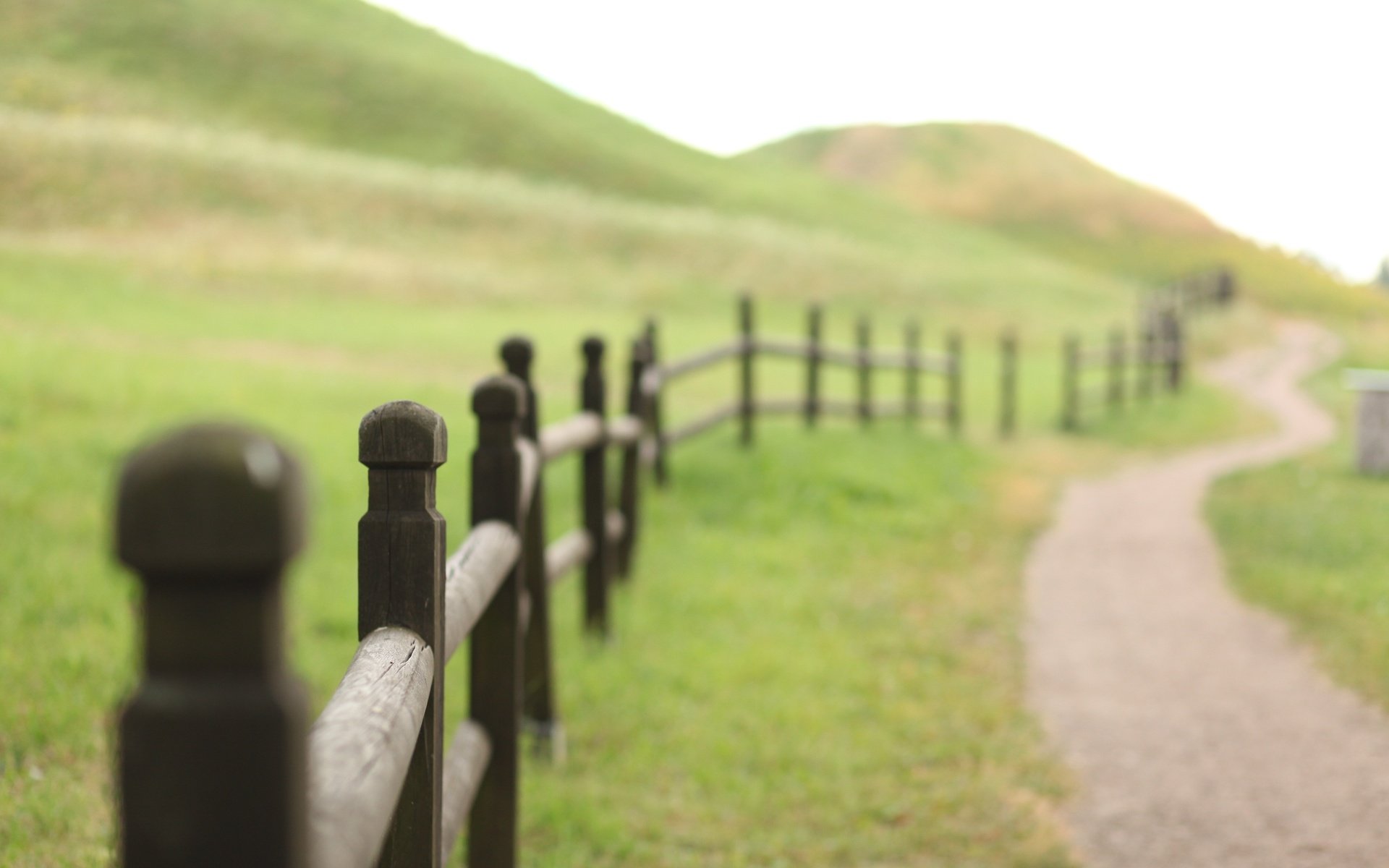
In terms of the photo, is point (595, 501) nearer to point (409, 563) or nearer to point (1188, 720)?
point (1188, 720)

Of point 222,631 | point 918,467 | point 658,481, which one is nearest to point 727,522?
point 658,481

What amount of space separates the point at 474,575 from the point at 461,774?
21.8 inches

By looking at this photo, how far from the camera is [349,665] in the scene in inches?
87.9

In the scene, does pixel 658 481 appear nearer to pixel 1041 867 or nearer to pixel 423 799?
pixel 1041 867

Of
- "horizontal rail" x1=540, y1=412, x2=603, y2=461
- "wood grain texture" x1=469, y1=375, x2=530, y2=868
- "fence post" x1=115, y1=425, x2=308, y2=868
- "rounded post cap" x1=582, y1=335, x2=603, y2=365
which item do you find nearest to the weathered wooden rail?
"rounded post cap" x1=582, y1=335, x2=603, y2=365

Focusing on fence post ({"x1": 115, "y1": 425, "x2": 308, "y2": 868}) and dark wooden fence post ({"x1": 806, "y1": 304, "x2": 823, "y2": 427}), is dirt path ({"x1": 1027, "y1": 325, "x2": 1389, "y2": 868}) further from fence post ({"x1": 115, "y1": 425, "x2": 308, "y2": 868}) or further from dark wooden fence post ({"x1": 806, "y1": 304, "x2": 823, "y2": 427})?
dark wooden fence post ({"x1": 806, "y1": 304, "x2": 823, "y2": 427})

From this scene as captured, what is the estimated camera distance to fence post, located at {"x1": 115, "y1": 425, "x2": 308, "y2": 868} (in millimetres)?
862

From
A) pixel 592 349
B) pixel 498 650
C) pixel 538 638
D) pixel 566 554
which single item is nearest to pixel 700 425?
pixel 592 349

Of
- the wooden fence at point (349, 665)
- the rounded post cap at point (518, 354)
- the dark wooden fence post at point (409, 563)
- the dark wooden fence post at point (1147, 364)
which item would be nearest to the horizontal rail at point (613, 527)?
the wooden fence at point (349, 665)

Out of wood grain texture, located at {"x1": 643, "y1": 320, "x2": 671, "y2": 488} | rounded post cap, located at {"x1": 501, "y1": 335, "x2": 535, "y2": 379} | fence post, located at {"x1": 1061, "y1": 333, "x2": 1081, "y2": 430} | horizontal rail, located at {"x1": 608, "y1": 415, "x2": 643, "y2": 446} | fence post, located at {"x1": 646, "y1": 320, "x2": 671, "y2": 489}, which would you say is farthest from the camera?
fence post, located at {"x1": 1061, "y1": 333, "x2": 1081, "y2": 430}

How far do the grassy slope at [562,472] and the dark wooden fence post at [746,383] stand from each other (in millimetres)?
298

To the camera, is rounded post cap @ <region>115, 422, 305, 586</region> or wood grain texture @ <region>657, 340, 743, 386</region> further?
wood grain texture @ <region>657, 340, 743, 386</region>

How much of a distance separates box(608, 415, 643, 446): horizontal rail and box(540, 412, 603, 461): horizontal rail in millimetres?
380

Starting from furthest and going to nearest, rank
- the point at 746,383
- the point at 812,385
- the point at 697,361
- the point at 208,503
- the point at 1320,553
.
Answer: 1. the point at 812,385
2. the point at 746,383
3. the point at 697,361
4. the point at 1320,553
5. the point at 208,503
